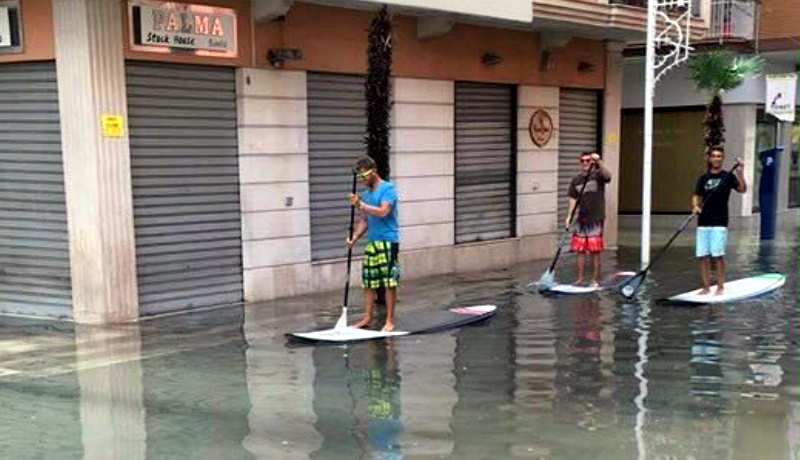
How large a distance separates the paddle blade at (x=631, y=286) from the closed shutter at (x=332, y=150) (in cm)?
372

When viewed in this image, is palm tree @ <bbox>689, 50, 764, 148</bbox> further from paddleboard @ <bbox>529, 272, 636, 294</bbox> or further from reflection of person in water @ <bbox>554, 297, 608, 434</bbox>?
reflection of person in water @ <bbox>554, 297, 608, 434</bbox>

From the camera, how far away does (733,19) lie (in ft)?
68.8

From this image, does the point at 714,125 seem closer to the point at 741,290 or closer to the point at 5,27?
the point at 741,290

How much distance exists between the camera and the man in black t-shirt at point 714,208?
35.1 ft

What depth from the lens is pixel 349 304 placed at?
11352mm

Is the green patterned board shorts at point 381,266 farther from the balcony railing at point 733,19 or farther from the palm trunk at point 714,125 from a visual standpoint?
the balcony railing at point 733,19

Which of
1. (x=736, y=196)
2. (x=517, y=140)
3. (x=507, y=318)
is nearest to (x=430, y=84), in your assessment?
(x=517, y=140)

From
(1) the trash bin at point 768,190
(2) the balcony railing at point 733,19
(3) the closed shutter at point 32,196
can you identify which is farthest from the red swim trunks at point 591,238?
(2) the balcony railing at point 733,19

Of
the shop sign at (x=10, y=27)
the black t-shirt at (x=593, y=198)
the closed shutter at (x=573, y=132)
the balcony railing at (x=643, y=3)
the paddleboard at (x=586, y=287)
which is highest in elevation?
the balcony railing at (x=643, y=3)

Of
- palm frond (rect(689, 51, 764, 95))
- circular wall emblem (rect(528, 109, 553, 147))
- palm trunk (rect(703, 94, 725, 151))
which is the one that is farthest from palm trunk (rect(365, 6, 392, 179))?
palm frond (rect(689, 51, 764, 95))

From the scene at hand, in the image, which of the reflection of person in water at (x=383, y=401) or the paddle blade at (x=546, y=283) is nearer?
the reflection of person in water at (x=383, y=401)

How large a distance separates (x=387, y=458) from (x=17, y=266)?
22.0 feet

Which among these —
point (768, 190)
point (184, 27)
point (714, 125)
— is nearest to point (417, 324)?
point (184, 27)

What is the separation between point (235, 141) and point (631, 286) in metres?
5.29
